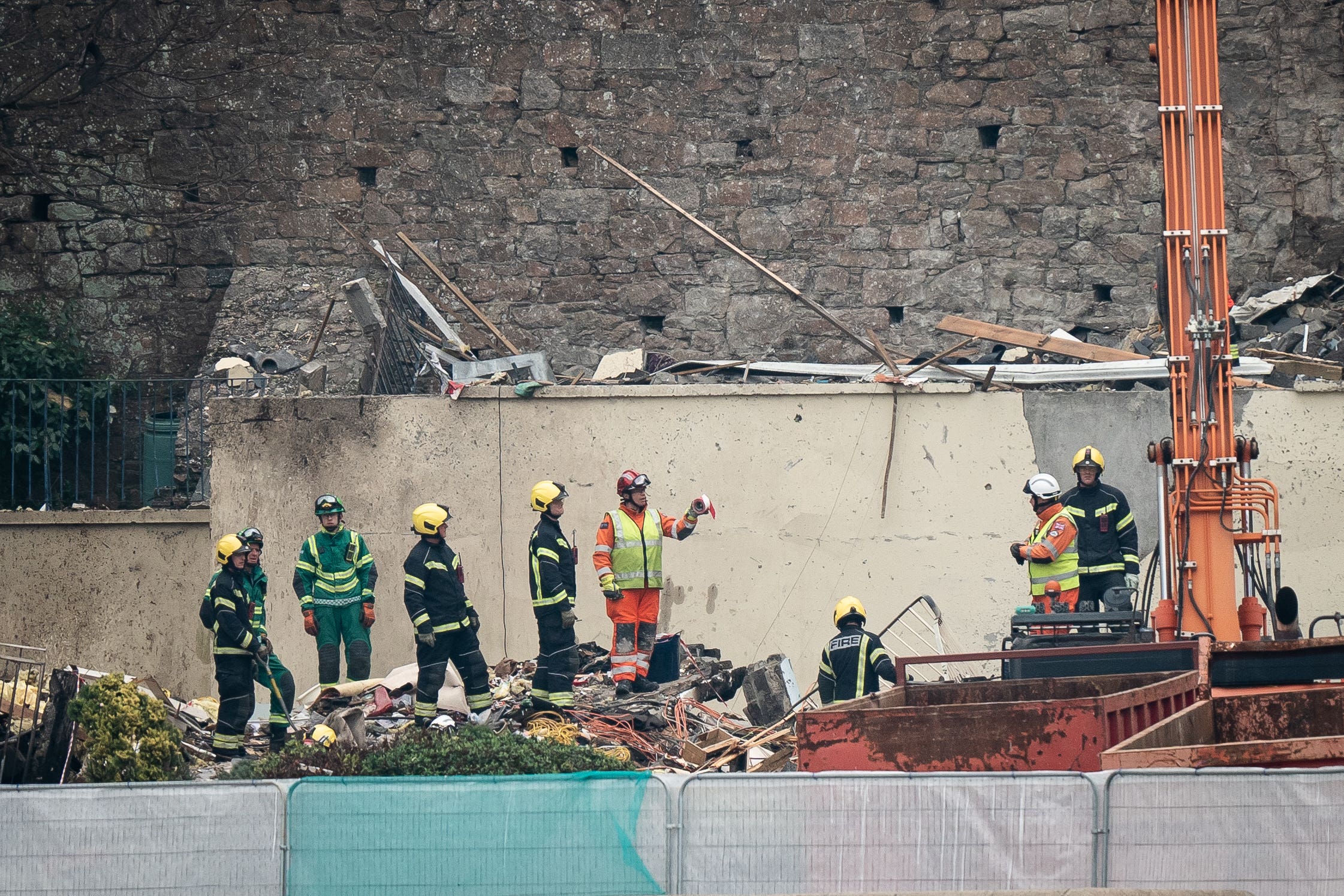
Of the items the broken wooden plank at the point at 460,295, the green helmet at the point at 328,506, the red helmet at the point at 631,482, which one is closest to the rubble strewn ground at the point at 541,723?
the red helmet at the point at 631,482

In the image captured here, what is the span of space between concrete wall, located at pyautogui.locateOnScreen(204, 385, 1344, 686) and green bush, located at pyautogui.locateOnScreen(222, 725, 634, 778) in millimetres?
4375

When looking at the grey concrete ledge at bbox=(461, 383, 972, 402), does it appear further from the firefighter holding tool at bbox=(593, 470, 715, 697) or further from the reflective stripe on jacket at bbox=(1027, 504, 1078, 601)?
the reflective stripe on jacket at bbox=(1027, 504, 1078, 601)

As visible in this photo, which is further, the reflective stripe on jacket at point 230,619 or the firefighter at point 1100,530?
the firefighter at point 1100,530

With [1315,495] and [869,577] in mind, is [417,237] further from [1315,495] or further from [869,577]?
[1315,495]

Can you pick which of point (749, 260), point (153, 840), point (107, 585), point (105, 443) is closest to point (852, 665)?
point (153, 840)

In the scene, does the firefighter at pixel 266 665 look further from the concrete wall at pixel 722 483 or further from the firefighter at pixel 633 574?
the firefighter at pixel 633 574

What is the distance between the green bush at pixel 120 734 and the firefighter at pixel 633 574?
135 inches

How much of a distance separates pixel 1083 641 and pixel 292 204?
10020 millimetres

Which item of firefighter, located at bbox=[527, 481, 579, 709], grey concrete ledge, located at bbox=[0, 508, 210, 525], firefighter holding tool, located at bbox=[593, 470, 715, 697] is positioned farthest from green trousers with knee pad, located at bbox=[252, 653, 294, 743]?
grey concrete ledge, located at bbox=[0, 508, 210, 525]

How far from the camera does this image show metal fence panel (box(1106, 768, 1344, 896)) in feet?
20.6

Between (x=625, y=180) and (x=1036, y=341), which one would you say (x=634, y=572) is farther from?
(x=625, y=180)

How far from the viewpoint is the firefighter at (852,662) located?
33.6 ft

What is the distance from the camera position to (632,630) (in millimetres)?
11703

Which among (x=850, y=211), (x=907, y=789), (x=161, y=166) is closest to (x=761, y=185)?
Answer: (x=850, y=211)
